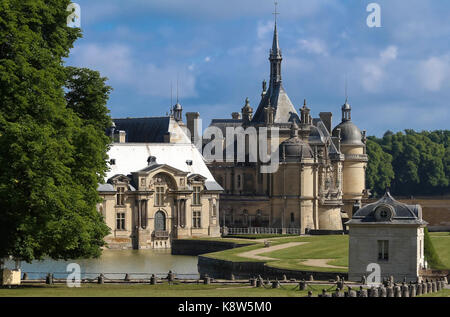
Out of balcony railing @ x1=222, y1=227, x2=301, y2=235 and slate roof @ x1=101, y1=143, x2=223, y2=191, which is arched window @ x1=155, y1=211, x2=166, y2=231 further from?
balcony railing @ x1=222, y1=227, x2=301, y2=235

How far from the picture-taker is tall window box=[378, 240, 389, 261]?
63.3m

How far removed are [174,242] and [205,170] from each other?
13.4 metres

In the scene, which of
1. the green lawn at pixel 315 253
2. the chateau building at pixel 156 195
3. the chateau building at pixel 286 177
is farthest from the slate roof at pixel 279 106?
the green lawn at pixel 315 253

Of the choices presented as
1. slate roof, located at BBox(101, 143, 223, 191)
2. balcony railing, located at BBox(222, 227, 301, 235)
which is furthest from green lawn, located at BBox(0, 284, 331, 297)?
balcony railing, located at BBox(222, 227, 301, 235)

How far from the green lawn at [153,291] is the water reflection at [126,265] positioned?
1440 centimetres

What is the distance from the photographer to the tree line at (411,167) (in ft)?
602

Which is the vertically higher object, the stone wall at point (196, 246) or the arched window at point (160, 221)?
the arched window at point (160, 221)

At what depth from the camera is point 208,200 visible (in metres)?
116

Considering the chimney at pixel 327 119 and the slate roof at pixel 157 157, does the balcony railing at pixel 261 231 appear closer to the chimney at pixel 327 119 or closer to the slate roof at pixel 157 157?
the slate roof at pixel 157 157

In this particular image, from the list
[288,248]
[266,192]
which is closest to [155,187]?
[266,192]

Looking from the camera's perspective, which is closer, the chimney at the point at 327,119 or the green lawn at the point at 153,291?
the green lawn at the point at 153,291

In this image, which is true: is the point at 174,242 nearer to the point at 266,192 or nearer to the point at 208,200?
the point at 208,200

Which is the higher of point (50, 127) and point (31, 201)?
point (50, 127)

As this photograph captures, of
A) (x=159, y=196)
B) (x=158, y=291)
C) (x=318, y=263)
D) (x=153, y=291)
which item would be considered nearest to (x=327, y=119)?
(x=159, y=196)
